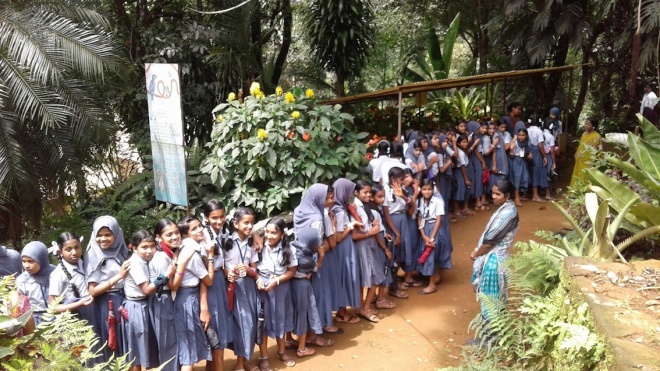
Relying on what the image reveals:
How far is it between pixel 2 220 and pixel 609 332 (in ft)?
22.6

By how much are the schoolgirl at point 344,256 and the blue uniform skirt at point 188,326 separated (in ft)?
4.65

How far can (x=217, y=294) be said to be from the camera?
430cm

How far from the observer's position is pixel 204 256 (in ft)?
13.8

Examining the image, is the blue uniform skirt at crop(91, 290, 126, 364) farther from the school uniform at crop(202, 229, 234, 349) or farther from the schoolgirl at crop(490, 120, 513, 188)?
the schoolgirl at crop(490, 120, 513, 188)

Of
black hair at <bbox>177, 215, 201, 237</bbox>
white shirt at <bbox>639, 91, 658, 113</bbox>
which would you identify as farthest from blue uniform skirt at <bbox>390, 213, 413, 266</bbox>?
white shirt at <bbox>639, 91, 658, 113</bbox>

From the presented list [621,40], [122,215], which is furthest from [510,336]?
[621,40]

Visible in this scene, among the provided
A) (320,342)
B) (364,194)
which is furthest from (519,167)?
(320,342)

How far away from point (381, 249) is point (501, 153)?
3.69 metres

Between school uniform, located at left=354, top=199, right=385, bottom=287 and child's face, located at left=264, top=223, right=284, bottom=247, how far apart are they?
42.7 inches

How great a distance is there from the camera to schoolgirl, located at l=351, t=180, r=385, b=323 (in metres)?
5.42

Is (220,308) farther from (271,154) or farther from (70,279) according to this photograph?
(271,154)

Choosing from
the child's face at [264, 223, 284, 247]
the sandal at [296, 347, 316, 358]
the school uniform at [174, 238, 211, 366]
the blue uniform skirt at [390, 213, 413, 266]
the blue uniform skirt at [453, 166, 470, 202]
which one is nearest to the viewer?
the school uniform at [174, 238, 211, 366]

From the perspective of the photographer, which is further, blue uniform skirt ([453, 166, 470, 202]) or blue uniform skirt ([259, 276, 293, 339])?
blue uniform skirt ([453, 166, 470, 202])

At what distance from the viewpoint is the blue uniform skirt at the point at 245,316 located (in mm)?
4441
